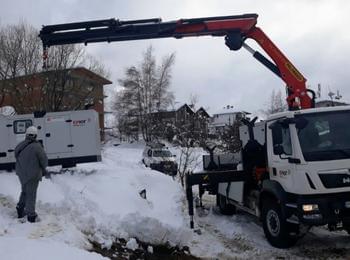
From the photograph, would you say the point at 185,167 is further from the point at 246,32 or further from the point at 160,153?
the point at 160,153

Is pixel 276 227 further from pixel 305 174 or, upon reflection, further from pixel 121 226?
pixel 121 226

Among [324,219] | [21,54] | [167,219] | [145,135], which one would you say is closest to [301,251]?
[324,219]

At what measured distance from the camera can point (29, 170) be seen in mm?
9266

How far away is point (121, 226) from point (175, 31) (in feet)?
18.0

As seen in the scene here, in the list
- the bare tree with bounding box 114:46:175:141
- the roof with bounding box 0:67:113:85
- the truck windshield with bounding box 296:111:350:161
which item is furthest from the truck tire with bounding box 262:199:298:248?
the bare tree with bounding box 114:46:175:141

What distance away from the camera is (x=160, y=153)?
3356 centimetres

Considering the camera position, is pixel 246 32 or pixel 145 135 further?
pixel 145 135

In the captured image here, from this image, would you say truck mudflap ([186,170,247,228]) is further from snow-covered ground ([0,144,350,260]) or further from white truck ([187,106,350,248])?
white truck ([187,106,350,248])

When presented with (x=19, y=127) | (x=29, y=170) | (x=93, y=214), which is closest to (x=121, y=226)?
(x=93, y=214)

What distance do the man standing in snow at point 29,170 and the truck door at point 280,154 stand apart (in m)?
4.67

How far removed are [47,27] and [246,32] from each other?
522cm

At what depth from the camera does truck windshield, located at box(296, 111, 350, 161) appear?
29.7ft

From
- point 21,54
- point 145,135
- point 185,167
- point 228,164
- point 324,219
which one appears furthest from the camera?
point 145,135

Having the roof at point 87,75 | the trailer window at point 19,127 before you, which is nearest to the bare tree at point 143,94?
the roof at point 87,75
